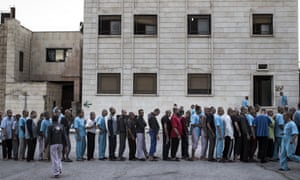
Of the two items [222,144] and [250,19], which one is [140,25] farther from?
[222,144]

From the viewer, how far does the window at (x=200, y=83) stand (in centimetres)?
2491

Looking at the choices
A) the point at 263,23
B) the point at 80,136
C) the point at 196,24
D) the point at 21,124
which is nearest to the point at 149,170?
the point at 80,136

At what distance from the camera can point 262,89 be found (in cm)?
2484

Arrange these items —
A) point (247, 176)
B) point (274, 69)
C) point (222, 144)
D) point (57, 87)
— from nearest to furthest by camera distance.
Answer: point (247, 176)
point (222, 144)
point (274, 69)
point (57, 87)

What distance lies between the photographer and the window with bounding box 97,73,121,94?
83.5ft

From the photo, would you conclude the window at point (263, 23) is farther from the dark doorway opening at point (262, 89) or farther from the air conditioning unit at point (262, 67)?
the dark doorway opening at point (262, 89)

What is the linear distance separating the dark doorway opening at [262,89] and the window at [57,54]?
55.3 ft

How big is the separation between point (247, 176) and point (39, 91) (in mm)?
21777

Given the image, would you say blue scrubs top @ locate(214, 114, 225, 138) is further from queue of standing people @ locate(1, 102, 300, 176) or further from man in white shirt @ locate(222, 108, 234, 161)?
man in white shirt @ locate(222, 108, 234, 161)

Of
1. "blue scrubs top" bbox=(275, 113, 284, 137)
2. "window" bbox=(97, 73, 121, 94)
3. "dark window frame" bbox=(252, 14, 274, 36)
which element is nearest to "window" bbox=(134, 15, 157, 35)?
"window" bbox=(97, 73, 121, 94)

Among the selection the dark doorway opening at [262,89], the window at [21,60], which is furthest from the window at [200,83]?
the window at [21,60]

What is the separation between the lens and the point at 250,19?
24.7 m

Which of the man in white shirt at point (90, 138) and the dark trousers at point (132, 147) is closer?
the man in white shirt at point (90, 138)

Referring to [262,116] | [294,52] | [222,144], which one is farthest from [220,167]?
[294,52]
